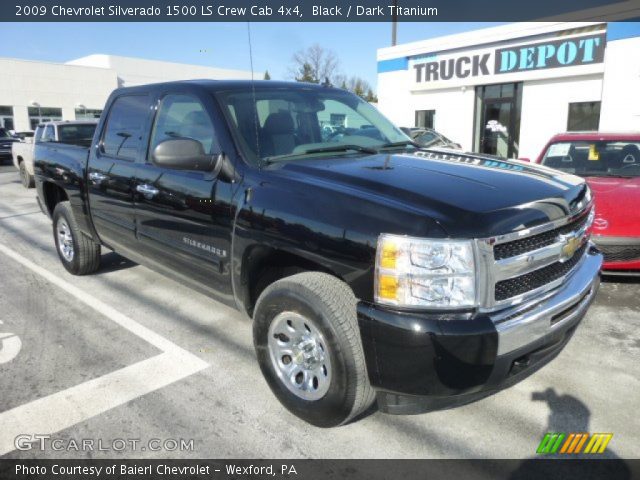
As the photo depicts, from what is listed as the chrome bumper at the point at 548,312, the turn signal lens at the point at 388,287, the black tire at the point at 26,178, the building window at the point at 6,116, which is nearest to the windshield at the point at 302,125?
the turn signal lens at the point at 388,287

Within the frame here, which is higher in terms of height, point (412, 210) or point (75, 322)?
point (412, 210)

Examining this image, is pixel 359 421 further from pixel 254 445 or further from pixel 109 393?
pixel 109 393

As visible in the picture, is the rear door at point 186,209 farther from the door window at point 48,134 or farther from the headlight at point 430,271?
the door window at point 48,134

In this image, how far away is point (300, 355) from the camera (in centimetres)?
273

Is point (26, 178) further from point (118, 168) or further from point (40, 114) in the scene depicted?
Answer: point (40, 114)

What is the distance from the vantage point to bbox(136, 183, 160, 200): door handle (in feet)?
12.2

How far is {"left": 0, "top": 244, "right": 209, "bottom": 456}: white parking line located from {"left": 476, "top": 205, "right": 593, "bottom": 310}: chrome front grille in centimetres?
214

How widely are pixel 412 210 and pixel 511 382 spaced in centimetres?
97

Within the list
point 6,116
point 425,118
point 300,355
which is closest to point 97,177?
point 300,355

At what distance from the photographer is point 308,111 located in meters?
3.66

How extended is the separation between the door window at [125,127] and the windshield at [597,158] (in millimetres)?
4546

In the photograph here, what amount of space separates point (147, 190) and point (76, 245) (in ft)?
6.55

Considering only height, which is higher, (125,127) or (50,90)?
(50,90)

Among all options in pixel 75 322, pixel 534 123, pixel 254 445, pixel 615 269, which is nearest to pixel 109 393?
pixel 254 445
